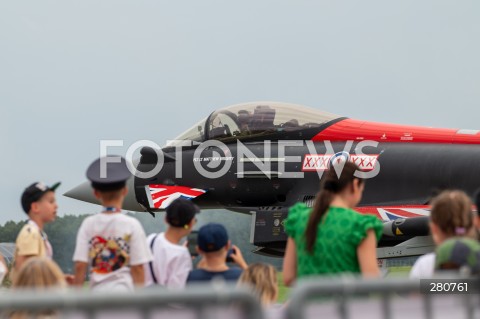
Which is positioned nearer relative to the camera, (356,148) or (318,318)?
(318,318)

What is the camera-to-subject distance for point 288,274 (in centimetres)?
625

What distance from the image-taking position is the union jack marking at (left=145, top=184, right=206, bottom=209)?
62.2 ft

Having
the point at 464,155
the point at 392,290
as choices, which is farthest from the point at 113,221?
the point at 464,155

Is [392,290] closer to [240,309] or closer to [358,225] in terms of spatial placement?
[240,309]

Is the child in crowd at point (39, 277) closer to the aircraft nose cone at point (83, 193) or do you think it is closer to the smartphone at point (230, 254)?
the smartphone at point (230, 254)

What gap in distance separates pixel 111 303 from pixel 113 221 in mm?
3424

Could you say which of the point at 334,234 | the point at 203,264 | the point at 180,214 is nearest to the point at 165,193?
the point at 180,214

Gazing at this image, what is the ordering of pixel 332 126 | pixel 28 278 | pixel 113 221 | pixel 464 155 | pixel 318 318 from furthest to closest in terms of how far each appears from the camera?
pixel 332 126 < pixel 464 155 < pixel 113 221 < pixel 28 278 < pixel 318 318

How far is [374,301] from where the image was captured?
3.72 m

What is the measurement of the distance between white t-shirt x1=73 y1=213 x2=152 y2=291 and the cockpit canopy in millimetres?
11907

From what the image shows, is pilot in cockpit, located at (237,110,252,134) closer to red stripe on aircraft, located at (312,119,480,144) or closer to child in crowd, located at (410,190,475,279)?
red stripe on aircraft, located at (312,119,480,144)

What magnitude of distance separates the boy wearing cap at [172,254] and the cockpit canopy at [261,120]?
1121cm

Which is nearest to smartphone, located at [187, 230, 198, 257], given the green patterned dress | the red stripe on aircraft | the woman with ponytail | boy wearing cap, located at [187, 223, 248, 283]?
boy wearing cap, located at [187, 223, 248, 283]

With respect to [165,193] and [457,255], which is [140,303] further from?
[165,193]
